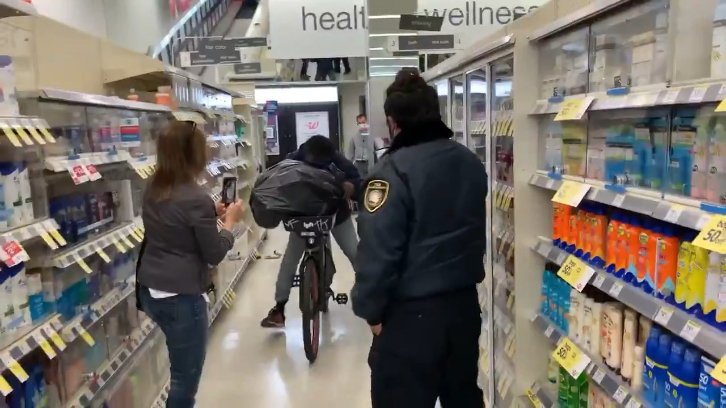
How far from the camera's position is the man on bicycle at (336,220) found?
4.68 metres

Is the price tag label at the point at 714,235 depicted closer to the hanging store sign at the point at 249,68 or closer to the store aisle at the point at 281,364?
the store aisle at the point at 281,364

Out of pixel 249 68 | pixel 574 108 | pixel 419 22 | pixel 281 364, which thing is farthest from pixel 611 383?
pixel 249 68

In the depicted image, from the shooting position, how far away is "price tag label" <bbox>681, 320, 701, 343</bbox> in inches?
65.7

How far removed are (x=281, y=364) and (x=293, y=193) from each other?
1.31m

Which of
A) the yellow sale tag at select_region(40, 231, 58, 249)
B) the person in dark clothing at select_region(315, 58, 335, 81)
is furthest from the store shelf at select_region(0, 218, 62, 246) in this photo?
the person in dark clothing at select_region(315, 58, 335, 81)

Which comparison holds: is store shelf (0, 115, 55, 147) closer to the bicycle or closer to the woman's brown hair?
the woman's brown hair

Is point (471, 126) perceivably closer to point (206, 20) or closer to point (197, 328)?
point (197, 328)

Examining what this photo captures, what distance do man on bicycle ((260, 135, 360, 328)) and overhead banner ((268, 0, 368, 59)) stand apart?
2.53m

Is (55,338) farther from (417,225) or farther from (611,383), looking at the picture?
(611,383)

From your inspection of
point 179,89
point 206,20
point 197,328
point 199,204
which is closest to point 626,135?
point 199,204

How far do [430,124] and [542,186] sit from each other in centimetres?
65

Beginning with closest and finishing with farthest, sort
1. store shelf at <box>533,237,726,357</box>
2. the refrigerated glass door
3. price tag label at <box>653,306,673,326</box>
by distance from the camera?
store shelf at <box>533,237,726,357</box> → price tag label at <box>653,306,673,326</box> → the refrigerated glass door

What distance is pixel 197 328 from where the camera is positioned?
289 cm

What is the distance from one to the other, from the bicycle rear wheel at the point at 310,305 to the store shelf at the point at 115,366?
106 cm
